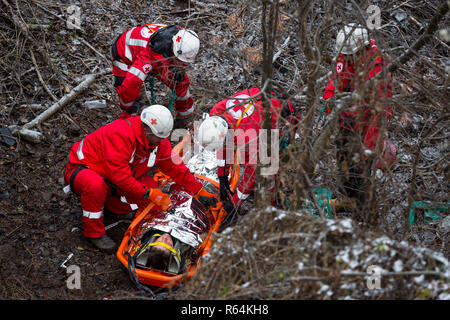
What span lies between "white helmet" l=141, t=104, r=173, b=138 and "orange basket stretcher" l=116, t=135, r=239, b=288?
0.74m

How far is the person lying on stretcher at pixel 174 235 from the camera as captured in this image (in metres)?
3.97

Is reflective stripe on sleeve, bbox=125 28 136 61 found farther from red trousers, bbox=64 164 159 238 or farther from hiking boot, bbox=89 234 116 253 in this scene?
hiking boot, bbox=89 234 116 253

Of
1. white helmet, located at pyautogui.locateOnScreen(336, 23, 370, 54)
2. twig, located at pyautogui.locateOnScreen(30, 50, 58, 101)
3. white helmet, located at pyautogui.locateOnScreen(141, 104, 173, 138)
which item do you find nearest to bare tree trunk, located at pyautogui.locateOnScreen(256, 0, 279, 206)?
white helmet, located at pyautogui.locateOnScreen(336, 23, 370, 54)

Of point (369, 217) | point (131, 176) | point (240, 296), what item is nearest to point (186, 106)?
point (131, 176)

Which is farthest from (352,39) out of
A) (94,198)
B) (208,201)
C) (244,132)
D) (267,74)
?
(94,198)

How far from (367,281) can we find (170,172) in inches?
101

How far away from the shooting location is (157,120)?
431 centimetres

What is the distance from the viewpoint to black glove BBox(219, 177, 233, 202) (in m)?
4.73

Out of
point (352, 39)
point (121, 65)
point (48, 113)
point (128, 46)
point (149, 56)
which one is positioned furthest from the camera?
point (48, 113)

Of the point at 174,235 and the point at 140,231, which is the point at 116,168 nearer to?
the point at 140,231


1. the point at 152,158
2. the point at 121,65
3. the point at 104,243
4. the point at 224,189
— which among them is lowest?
the point at 104,243

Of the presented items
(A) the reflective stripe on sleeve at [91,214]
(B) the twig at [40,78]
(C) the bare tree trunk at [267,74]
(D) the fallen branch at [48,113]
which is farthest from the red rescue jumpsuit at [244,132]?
(B) the twig at [40,78]

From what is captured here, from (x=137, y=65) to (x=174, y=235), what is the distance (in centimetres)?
199

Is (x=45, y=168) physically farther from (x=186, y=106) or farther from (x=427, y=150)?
(x=427, y=150)
